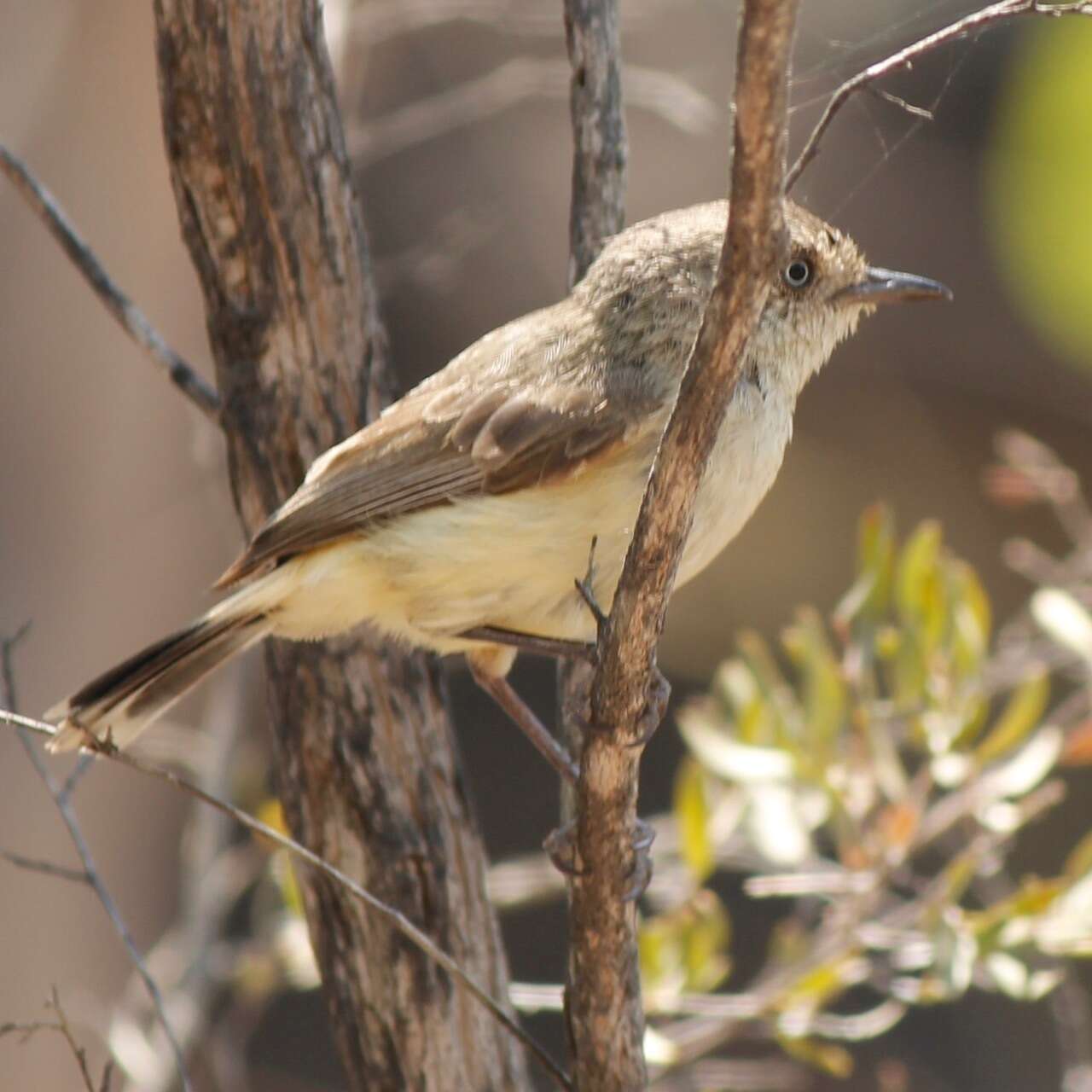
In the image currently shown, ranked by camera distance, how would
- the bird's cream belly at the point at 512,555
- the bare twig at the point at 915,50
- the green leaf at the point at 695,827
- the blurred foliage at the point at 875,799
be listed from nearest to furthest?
1. the bare twig at the point at 915,50
2. the bird's cream belly at the point at 512,555
3. the blurred foliage at the point at 875,799
4. the green leaf at the point at 695,827

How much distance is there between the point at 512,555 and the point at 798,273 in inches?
34.9

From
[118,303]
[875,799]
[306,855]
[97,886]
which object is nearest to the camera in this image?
[306,855]

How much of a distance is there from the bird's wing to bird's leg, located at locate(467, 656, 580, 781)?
57cm

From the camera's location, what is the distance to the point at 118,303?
10.9 feet

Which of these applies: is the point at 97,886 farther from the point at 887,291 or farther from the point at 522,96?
the point at 522,96

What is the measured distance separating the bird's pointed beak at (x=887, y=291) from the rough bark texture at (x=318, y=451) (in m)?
1.03

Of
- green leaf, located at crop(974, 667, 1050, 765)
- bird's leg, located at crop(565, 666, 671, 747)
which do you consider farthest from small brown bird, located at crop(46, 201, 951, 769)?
green leaf, located at crop(974, 667, 1050, 765)

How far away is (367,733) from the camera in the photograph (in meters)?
3.20

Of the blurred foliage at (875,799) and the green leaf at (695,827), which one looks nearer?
the blurred foliage at (875,799)

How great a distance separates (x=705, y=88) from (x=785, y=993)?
5.23 m

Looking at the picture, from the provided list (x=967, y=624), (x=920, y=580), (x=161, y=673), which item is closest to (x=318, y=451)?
(x=161, y=673)

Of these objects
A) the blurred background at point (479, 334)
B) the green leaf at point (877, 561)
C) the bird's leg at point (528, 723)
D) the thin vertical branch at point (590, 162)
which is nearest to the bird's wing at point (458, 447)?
the thin vertical branch at point (590, 162)

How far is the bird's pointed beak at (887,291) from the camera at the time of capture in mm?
3350

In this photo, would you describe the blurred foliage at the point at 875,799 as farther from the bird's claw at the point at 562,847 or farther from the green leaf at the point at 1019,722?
the bird's claw at the point at 562,847
